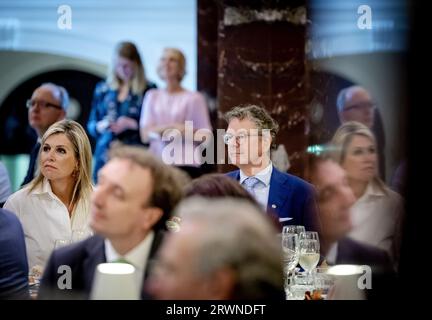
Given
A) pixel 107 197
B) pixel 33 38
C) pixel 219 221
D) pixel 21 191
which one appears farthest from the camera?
pixel 33 38

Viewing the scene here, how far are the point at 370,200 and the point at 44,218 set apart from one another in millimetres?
1376

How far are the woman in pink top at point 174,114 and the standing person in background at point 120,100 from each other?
0.05 m

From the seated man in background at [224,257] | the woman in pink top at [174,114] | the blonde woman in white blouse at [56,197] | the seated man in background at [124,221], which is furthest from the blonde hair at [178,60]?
the seated man in background at [224,257]

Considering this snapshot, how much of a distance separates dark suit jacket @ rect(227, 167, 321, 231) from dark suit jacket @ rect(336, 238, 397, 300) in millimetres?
146

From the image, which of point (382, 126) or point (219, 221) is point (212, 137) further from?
point (219, 221)

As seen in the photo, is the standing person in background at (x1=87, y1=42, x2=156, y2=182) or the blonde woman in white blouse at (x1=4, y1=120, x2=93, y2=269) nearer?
the blonde woman in white blouse at (x1=4, y1=120, x2=93, y2=269)

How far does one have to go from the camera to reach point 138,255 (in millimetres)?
2990

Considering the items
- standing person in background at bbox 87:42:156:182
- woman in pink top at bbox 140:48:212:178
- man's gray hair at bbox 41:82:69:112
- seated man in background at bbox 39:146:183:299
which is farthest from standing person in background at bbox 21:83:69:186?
seated man in background at bbox 39:146:183:299

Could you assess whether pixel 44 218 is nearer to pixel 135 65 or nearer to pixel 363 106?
pixel 135 65

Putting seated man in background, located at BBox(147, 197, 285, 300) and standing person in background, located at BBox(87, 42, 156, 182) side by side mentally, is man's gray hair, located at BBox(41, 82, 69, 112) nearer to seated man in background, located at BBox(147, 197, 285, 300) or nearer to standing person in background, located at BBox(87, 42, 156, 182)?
standing person in background, located at BBox(87, 42, 156, 182)

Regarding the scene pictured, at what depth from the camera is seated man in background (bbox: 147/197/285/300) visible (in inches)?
87.1

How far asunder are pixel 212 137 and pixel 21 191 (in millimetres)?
890
